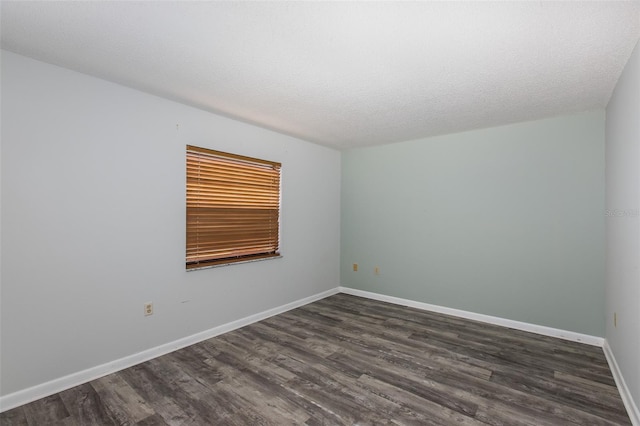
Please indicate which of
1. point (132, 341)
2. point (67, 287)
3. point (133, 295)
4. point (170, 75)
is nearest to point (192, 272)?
point (133, 295)

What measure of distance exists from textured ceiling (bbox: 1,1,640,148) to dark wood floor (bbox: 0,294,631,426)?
7.55 ft

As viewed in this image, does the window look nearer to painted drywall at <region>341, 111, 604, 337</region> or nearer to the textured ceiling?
the textured ceiling

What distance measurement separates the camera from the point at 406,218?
14.1 ft

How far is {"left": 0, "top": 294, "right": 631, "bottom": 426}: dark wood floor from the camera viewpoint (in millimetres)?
1928

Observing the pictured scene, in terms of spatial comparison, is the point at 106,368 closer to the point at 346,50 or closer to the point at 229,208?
the point at 229,208

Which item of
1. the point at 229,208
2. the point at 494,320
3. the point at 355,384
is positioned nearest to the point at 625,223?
the point at 494,320

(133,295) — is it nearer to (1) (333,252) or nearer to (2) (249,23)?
(2) (249,23)

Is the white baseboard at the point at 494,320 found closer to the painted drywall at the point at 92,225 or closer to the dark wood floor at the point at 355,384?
the dark wood floor at the point at 355,384

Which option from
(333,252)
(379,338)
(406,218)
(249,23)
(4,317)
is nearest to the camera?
(249,23)

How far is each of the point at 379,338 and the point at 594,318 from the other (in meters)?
2.12

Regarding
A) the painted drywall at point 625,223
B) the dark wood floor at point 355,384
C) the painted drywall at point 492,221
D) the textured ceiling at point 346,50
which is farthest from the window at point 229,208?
the painted drywall at point 625,223

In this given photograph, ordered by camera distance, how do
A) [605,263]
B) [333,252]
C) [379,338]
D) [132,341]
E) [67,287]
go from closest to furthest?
[67,287]
[132,341]
[605,263]
[379,338]
[333,252]

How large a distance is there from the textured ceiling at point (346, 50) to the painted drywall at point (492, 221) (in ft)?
2.03

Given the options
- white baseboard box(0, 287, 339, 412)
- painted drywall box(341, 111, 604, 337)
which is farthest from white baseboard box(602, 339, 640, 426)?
white baseboard box(0, 287, 339, 412)
